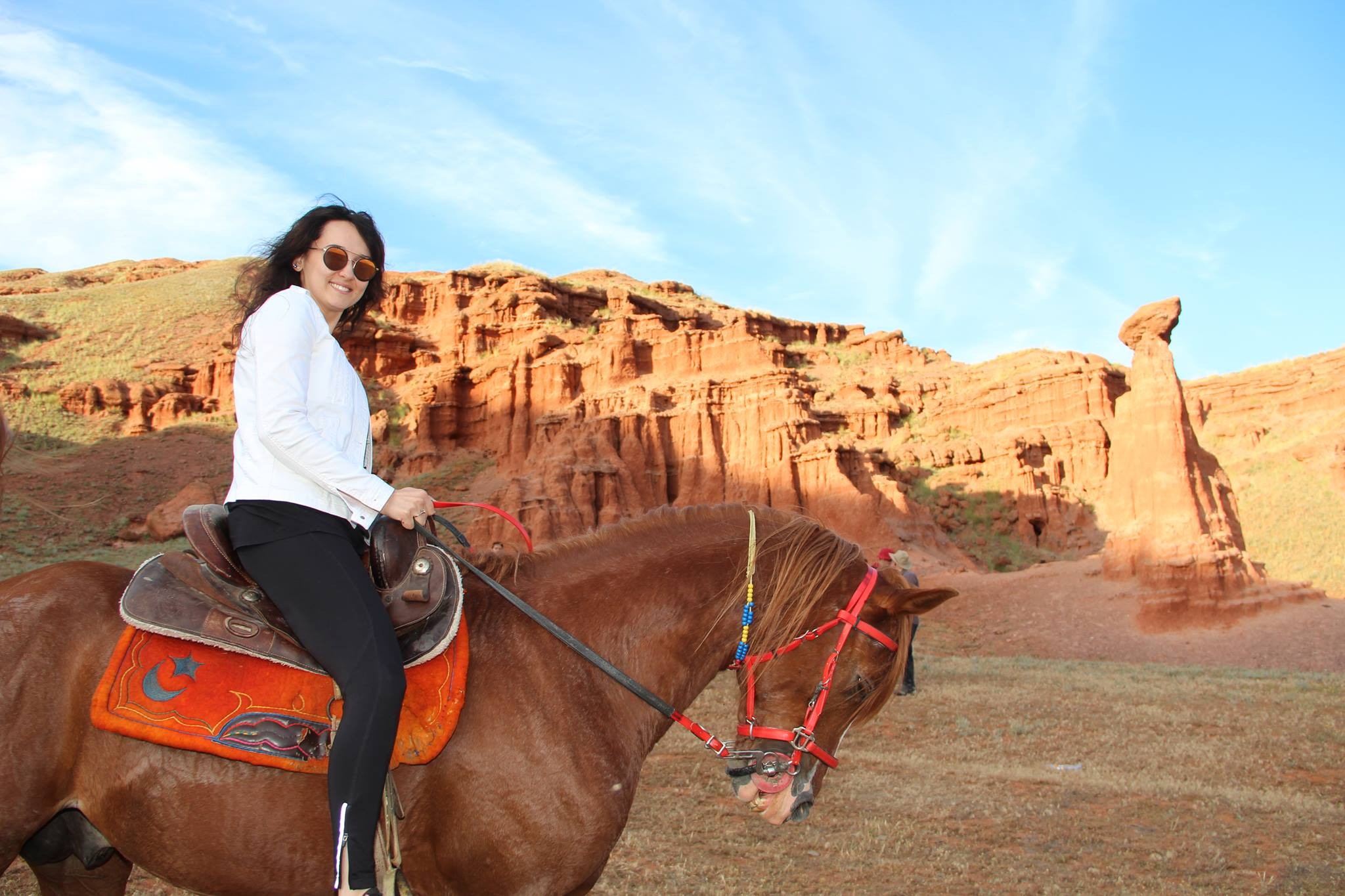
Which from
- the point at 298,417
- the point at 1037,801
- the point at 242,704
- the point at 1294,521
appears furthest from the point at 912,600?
the point at 1294,521

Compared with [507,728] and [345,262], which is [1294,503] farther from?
[345,262]

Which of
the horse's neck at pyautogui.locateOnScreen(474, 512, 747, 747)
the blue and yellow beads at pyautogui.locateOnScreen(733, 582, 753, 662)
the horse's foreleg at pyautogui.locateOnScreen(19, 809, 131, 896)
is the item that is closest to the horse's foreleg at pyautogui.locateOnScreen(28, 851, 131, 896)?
the horse's foreleg at pyautogui.locateOnScreen(19, 809, 131, 896)

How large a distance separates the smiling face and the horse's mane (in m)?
1.18

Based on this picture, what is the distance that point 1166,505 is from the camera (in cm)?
2867

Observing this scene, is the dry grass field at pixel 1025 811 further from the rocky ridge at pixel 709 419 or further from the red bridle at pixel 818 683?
the rocky ridge at pixel 709 419

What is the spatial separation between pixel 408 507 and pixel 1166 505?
31.1 metres

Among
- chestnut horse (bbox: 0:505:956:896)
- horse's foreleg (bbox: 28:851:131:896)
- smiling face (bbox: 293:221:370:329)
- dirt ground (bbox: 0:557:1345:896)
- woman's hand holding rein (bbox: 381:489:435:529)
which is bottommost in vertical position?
dirt ground (bbox: 0:557:1345:896)

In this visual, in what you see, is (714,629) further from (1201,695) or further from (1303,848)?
(1201,695)

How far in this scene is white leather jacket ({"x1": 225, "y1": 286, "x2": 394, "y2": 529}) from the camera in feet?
9.48

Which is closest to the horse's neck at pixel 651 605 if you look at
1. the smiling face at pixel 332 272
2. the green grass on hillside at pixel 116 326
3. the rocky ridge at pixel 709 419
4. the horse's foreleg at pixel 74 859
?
the smiling face at pixel 332 272

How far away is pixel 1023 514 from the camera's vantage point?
48.4 m

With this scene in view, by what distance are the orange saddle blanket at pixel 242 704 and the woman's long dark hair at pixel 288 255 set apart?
3.94ft

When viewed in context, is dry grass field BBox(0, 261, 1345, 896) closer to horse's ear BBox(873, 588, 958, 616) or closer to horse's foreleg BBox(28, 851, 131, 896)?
horse's foreleg BBox(28, 851, 131, 896)

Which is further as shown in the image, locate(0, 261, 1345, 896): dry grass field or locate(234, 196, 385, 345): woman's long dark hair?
locate(0, 261, 1345, 896): dry grass field
